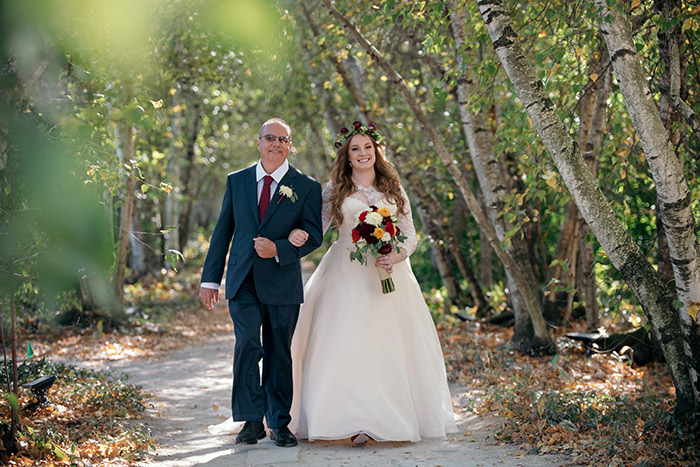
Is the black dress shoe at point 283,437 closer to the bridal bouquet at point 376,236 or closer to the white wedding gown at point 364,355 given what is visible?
the white wedding gown at point 364,355

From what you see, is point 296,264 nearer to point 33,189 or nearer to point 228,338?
point 33,189

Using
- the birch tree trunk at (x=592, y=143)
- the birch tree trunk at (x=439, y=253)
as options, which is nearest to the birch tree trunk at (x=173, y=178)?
the birch tree trunk at (x=439, y=253)

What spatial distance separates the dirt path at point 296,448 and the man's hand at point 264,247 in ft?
4.73

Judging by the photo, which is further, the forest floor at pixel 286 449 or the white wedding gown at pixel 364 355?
the white wedding gown at pixel 364 355

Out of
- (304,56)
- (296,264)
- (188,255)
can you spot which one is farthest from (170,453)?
(188,255)

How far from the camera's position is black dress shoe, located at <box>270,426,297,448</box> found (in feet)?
17.1

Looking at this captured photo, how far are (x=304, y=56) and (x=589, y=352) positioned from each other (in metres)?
8.61

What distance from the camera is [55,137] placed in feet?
15.8

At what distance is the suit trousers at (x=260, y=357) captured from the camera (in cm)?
527

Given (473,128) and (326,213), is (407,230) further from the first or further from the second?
(473,128)

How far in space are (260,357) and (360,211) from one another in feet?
4.80

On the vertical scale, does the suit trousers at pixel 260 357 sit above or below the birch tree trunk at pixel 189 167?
below

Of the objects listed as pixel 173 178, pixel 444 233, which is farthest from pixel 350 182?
pixel 173 178

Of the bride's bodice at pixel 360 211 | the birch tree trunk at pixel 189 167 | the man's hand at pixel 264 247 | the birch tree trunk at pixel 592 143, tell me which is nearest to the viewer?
the man's hand at pixel 264 247
